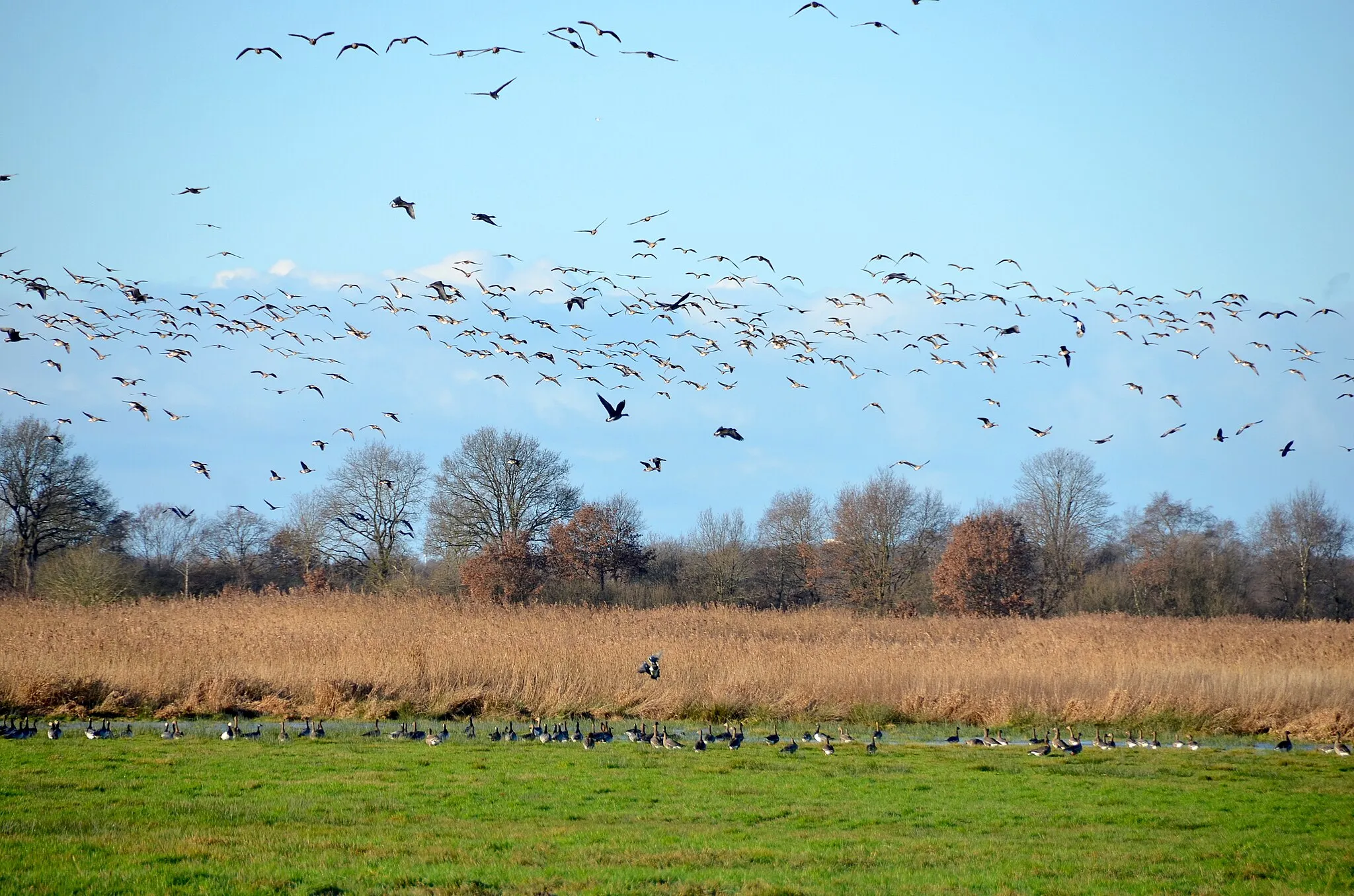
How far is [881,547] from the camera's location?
58.8m

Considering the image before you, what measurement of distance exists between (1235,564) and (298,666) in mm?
54157

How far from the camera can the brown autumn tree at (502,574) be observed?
49844 millimetres

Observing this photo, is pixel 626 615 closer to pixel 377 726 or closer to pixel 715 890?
pixel 377 726

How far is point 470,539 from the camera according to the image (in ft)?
193

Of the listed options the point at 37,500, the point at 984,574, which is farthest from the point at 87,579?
the point at 984,574

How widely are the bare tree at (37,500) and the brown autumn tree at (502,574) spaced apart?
17417mm

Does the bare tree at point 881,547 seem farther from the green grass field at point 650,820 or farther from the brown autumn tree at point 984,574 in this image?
the green grass field at point 650,820

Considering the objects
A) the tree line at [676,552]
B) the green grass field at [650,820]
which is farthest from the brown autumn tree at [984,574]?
the green grass field at [650,820]

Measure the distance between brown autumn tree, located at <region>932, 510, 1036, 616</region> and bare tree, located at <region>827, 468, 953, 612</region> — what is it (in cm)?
301

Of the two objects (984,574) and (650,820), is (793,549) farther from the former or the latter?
(650,820)

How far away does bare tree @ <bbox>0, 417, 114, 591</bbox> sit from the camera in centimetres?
5181

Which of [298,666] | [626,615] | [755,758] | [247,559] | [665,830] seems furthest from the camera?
[247,559]

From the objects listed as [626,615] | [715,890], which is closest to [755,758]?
[715,890]

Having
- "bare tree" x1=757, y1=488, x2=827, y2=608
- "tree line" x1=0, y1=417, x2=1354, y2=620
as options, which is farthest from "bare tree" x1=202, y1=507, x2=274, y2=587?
"bare tree" x1=757, y1=488, x2=827, y2=608
